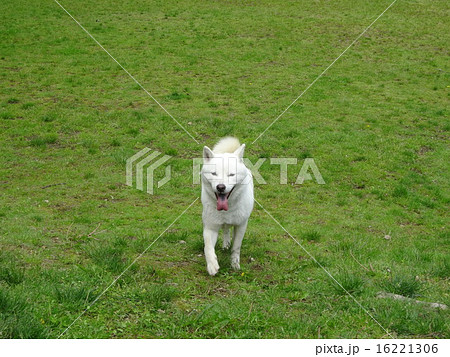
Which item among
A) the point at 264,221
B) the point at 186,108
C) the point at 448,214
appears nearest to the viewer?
the point at 264,221

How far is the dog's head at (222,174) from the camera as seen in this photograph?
Result: 6082 mm

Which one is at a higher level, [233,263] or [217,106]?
[233,263]

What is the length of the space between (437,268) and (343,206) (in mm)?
3356

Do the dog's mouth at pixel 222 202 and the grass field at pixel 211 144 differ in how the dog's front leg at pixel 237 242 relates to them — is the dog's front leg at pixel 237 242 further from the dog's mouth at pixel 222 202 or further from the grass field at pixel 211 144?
the dog's mouth at pixel 222 202

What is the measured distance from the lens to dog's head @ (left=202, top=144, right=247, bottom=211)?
608 cm

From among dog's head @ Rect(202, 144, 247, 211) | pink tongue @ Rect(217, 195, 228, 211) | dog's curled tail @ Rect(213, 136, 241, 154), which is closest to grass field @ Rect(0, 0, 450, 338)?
pink tongue @ Rect(217, 195, 228, 211)

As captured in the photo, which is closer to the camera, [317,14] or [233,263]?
[233,263]

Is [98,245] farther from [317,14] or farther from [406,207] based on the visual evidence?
[317,14]

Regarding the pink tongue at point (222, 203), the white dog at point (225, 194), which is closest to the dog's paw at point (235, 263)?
the white dog at point (225, 194)

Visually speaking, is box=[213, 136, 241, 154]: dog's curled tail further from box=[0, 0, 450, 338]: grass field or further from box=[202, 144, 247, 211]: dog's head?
box=[0, 0, 450, 338]: grass field

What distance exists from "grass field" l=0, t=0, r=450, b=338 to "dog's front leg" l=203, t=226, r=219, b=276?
0.46ft

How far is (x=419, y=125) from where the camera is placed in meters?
14.4

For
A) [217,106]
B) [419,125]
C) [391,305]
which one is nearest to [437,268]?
[391,305]

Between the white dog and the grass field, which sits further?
the white dog
